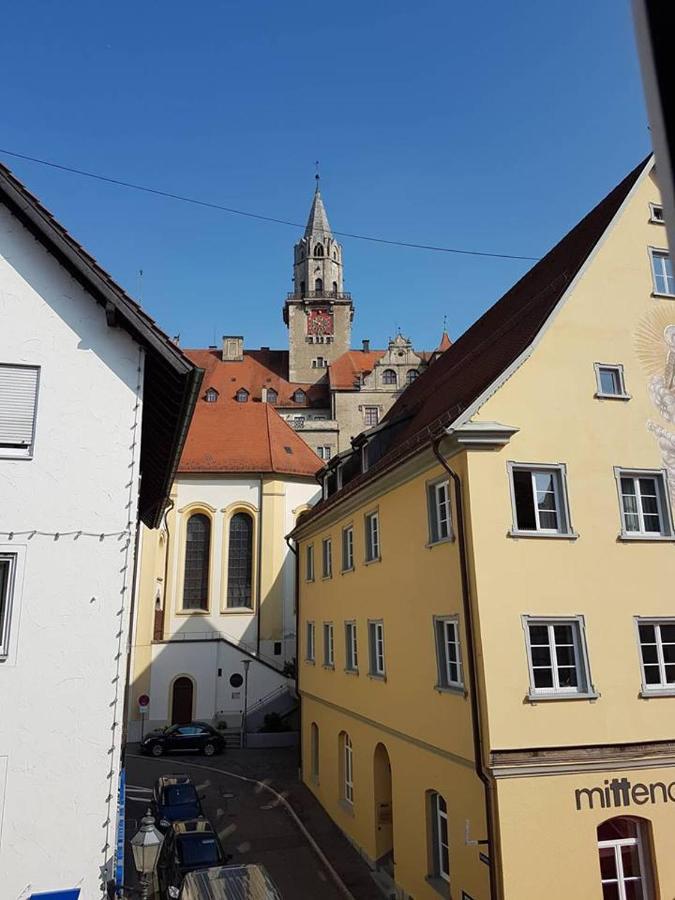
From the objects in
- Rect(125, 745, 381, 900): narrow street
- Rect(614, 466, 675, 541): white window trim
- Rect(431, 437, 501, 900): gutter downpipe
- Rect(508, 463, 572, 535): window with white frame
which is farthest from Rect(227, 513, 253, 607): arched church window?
Rect(614, 466, 675, 541): white window trim

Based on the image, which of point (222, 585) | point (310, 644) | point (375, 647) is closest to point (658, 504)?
point (375, 647)

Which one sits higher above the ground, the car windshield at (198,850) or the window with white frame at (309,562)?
the window with white frame at (309,562)

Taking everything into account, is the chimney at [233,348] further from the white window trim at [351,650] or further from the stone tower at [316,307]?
the white window trim at [351,650]

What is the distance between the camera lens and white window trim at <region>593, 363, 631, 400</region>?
13.8 meters

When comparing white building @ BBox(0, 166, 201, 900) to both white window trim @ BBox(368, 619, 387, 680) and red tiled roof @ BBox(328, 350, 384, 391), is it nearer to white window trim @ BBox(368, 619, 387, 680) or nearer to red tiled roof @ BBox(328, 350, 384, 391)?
white window trim @ BBox(368, 619, 387, 680)

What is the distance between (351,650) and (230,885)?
8346mm

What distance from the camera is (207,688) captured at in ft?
119

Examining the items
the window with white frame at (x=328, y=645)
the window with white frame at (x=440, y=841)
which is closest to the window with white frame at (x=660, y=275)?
the window with white frame at (x=440, y=841)

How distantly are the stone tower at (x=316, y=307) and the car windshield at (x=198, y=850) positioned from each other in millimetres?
49399

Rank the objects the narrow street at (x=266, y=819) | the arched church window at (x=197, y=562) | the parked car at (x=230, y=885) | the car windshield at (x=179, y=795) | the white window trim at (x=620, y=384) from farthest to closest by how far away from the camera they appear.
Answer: the arched church window at (x=197, y=562)
the car windshield at (x=179, y=795)
the narrow street at (x=266, y=819)
the white window trim at (x=620, y=384)
the parked car at (x=230, y=885)

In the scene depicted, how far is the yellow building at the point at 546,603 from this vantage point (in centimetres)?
1157

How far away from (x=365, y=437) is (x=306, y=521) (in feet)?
22.1

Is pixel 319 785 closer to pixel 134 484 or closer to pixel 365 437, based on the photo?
pixel 365 437

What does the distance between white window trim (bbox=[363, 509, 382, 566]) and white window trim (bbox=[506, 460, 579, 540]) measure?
5.08 meters
